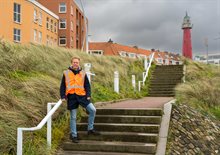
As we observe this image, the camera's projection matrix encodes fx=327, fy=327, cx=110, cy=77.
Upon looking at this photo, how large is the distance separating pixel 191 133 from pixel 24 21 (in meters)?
29.6

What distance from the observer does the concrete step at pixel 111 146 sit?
6.47 m

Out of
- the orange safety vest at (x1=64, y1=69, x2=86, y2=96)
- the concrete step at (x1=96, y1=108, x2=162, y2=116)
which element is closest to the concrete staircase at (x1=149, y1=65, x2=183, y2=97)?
the concrete step at (x1=96, y1=108, x2=162, y2=116)

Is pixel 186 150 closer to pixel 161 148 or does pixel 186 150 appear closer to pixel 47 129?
pixel 161 148

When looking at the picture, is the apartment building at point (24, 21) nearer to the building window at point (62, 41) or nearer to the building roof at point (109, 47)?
the building window at point (62, 41)

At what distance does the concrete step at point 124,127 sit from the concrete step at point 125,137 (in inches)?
5.5

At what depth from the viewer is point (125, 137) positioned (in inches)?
274

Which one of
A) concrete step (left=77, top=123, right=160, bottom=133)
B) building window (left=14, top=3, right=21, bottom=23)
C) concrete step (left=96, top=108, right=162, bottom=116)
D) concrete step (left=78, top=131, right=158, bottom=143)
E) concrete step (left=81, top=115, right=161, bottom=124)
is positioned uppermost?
building window (left=14, top=3, right=21, bottom=23)

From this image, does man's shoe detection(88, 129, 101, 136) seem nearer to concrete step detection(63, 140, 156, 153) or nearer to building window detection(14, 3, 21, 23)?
concrete step detection(63, 140, 156, 153)

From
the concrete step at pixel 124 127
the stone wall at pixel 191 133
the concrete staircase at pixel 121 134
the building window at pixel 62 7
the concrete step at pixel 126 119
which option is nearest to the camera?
the concrete staircase at pixel 121 134

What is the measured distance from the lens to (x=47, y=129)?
6414 millimetres

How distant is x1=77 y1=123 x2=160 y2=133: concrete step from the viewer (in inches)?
282

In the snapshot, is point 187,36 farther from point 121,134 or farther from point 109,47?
point 121,134

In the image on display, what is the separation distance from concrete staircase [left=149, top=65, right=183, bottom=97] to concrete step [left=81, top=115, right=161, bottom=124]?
A: 32.6ft

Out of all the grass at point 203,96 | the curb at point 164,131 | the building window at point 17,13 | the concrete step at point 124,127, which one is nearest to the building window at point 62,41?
the building window at point 17,13
